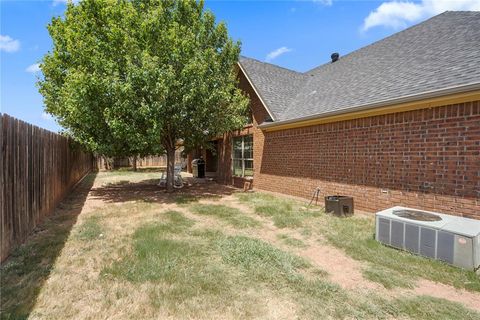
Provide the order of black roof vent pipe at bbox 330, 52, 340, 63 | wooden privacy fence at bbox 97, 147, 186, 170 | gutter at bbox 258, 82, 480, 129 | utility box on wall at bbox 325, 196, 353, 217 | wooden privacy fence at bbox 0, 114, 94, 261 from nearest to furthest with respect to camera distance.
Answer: wooden privacy fence at bbox 0, 114, 94, 261 < gutter at bbox 258, 82, 480, 129 < utility box on wall at bbox 325, 196, 353, 217 < black roof vent pipe at bbox 330, 52, 340, 63 < wooden privacy fence at bbox 97, 147, 186, 170

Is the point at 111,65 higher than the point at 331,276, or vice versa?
the point at 111,65

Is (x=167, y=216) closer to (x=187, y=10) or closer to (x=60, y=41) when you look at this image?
(x=187, y=10)

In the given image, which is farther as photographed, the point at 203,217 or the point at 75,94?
the point at 75,94

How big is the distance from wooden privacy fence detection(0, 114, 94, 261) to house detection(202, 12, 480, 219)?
7.49m

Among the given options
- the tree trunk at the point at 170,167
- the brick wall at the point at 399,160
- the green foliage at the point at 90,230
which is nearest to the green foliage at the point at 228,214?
the green foliage at the point at 90,230

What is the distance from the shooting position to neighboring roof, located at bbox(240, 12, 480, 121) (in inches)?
261

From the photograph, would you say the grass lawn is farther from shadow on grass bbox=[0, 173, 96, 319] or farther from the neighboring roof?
the neighboring roof

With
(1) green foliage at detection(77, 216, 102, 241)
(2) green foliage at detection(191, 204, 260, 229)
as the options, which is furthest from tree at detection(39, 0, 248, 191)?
(1) green foliage at detection(77, 216, 102, 241)

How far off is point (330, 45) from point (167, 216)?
42.7 feet

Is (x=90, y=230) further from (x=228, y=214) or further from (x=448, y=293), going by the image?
(x=448, y=293)

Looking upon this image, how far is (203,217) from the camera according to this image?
746 centimetres

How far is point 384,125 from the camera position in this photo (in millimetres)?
7004

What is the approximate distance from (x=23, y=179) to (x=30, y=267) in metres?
1.90

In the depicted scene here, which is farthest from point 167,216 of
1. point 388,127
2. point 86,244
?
point 388,127
